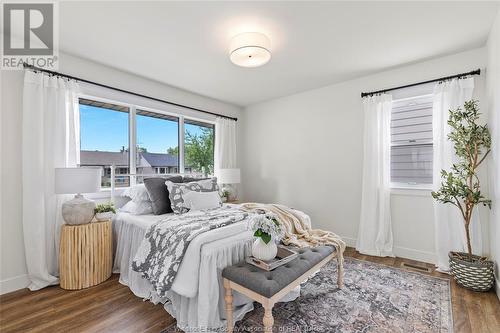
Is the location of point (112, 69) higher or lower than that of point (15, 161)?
higher

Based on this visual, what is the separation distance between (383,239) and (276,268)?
234cm

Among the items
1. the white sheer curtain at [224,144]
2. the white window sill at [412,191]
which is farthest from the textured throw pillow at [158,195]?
the white window sill at [412,191]

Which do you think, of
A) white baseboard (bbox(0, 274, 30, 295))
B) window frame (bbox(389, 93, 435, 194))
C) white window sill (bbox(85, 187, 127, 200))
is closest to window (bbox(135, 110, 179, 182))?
white window sill (bbox(85, 187, 127, 200))

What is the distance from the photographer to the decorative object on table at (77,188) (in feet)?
7.64

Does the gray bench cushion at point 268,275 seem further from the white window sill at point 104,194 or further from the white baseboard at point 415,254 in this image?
the white window sill at point 104,194

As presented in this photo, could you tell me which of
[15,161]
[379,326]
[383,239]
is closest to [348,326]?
[379,326]

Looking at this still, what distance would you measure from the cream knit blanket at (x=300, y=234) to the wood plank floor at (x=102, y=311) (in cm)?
102

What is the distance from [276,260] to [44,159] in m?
2.71

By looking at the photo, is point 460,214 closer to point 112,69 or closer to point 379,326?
point 379,326

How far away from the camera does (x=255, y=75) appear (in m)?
3.54

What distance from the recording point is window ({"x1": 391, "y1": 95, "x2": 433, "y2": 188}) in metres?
3.23

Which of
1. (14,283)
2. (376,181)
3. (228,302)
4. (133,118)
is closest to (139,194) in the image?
(133,118)

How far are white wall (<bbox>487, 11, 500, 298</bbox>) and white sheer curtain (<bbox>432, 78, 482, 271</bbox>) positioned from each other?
22cm

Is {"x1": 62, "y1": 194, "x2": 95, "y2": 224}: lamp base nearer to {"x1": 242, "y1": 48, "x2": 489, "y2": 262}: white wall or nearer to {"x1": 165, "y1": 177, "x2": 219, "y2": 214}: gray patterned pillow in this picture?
{"x1": 165, "y1": 177, "x2": 219, "y2": 214}: gray patterned pillow
